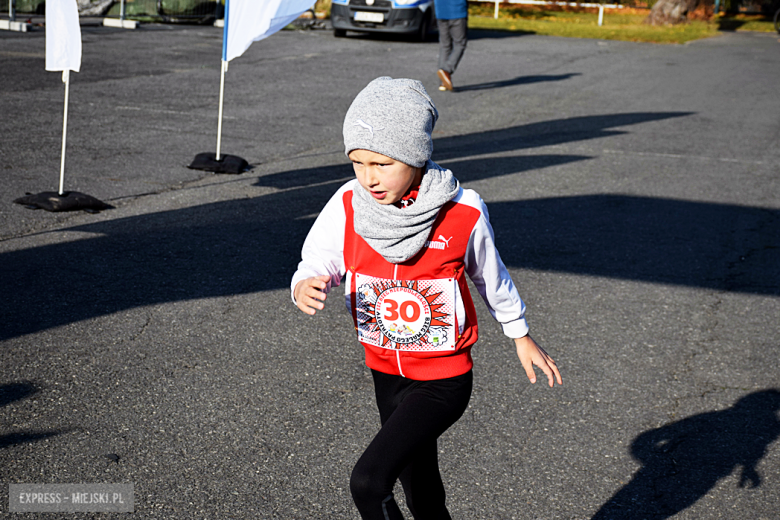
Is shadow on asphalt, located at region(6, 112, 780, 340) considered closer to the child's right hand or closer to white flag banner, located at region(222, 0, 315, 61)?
white flag banner, located at region(222, 0, 315, 61)

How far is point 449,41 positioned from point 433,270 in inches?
463

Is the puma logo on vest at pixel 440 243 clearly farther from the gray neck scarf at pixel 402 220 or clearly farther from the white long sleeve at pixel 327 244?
the white long sleeve at pixel 327 244

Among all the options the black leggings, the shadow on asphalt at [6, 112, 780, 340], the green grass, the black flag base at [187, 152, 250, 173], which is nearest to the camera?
the black leggings

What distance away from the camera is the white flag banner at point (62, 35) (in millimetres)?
6172

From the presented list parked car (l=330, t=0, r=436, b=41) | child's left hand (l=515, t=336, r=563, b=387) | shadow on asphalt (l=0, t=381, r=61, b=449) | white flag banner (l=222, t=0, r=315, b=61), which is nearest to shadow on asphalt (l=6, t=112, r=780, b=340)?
shadow on asphalt (l=0, t=381, r=61, b=449)

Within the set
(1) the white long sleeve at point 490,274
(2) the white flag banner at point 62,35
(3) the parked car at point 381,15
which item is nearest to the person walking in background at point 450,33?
(3) the parked car at point 381,15

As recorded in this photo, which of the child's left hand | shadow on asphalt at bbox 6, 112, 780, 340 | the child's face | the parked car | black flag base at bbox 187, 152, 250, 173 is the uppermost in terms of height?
the parked car

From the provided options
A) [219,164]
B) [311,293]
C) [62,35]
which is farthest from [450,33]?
[311,293]

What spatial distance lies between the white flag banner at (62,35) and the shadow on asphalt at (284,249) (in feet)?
4.56

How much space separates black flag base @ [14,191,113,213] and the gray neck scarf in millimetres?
4577

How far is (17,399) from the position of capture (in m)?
3.57

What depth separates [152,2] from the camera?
70.4 ft

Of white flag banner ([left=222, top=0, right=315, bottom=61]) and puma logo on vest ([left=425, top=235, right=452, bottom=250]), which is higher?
white flag banner ([left=222, top=0, right=315, bottom=61])

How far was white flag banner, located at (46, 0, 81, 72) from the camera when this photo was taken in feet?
20.2
